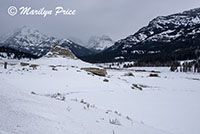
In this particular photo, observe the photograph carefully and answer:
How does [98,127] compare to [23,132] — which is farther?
[98,127]

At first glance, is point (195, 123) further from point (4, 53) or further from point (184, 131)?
point (4, 53)

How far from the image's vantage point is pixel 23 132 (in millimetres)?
3506

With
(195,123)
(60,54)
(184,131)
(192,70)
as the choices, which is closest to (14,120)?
(184,131)

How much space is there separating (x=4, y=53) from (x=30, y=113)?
182541 millimetres

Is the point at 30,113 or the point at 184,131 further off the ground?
the point at 30,113

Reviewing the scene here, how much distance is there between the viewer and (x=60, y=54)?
65.5 m

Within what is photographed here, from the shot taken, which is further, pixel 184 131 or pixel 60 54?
pixel 60 54

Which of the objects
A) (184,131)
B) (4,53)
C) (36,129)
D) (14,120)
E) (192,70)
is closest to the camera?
(36,129)

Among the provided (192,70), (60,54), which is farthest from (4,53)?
(192,70)

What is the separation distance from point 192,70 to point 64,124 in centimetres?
9742

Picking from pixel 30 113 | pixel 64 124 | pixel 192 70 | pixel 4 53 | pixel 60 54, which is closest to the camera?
pixel 64 124

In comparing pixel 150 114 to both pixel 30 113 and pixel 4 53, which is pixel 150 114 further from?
pixel 4 53

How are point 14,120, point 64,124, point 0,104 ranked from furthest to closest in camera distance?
point 0,104, point 64,124, point 14,120

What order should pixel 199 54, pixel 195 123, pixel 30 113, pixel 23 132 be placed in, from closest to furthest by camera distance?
1. pixel 23 132
2. pixel 30 113
3. pixel 195 123
4. pixel 199 54
